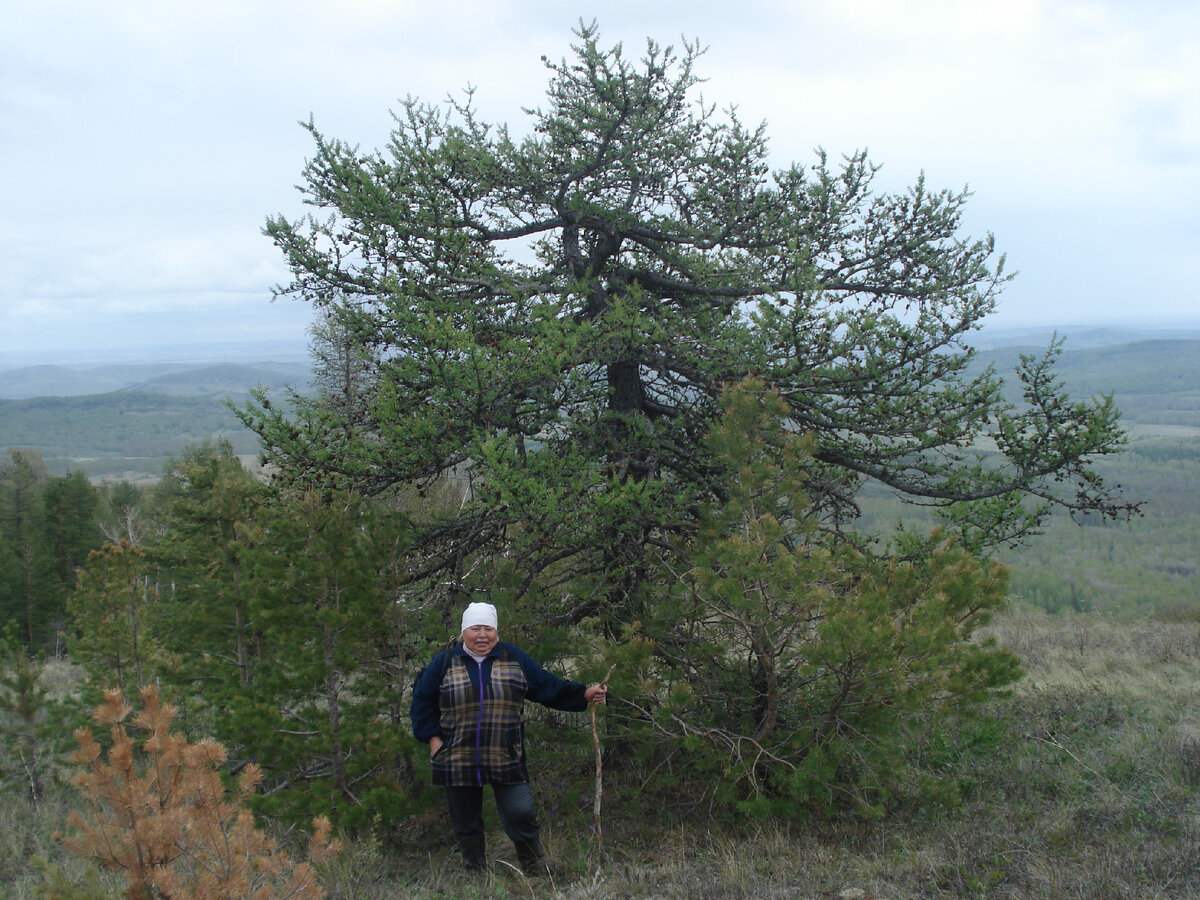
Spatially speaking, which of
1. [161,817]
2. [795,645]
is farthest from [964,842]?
[161,817]

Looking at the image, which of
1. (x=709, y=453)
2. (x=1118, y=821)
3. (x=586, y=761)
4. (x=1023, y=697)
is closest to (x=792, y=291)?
(x=709, y=453)

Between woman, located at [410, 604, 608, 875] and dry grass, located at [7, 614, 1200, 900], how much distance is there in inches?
29.1

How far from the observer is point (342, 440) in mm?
6895

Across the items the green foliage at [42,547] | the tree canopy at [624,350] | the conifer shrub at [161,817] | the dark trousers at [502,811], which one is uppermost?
the tree canopy at [624,350]

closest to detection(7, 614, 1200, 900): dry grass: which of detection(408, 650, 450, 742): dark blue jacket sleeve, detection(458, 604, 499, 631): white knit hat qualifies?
detection(408, 650, 450, 742): dark blue jacket sleeve

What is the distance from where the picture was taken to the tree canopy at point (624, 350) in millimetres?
6621

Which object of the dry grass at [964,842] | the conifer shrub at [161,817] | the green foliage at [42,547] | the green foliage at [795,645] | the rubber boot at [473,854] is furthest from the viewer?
the green foliage at [42,547]

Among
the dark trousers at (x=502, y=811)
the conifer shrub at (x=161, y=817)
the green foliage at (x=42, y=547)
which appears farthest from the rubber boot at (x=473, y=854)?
the green foliage at (x=42, y=547)

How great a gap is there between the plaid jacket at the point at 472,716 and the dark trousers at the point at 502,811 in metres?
0.13

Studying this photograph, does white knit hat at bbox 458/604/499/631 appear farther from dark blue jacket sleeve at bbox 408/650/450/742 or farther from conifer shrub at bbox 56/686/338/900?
conifer shrub at bbox 56/686/338/900

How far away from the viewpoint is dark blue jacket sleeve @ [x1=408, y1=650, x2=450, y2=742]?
16.9 feet

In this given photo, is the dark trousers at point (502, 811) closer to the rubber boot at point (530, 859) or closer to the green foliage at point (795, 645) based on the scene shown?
the rubber boot at point (530, 859)

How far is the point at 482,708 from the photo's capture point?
5.10 metres

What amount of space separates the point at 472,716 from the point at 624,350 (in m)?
3.94
